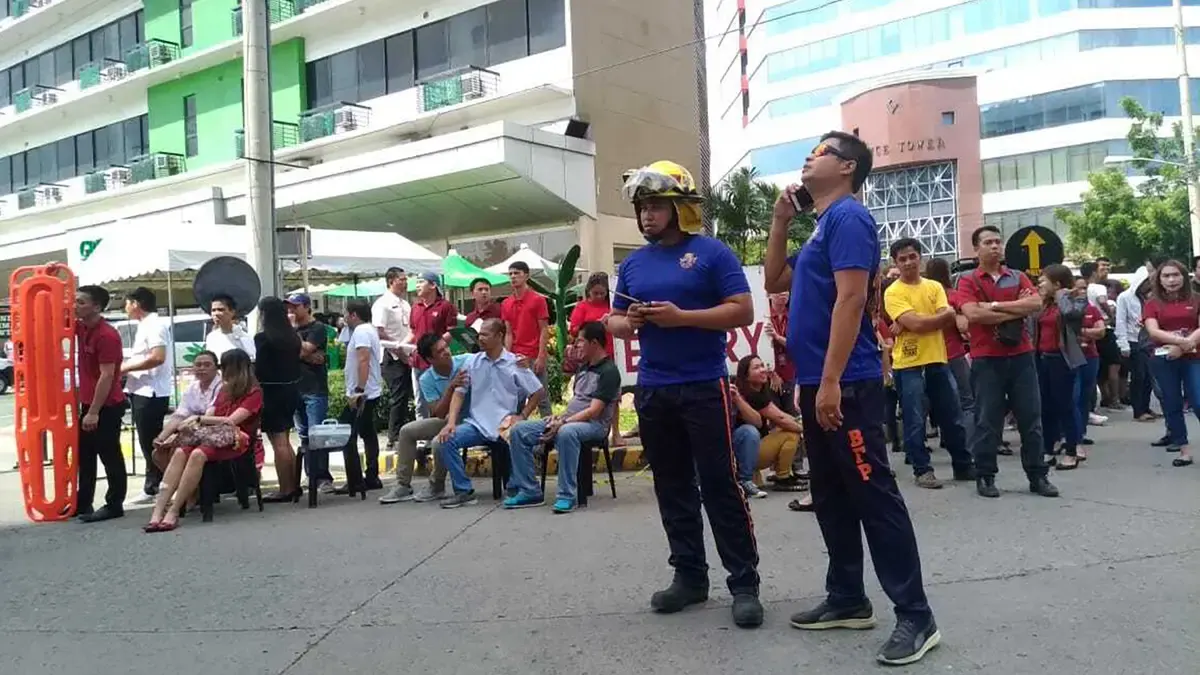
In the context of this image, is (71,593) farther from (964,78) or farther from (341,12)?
(964,78)

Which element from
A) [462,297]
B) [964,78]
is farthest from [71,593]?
[964,78]

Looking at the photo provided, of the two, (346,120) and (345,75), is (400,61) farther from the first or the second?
(346,120)

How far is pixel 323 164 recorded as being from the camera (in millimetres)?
24531

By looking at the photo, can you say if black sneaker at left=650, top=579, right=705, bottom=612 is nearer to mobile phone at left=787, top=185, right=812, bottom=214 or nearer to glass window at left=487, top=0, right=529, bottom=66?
mobile phone at left=787, top=185, right=812, bottom=214

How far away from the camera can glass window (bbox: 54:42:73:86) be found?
3556 cm

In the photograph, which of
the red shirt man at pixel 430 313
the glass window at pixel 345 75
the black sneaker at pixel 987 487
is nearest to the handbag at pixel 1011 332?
the black sneaker at pixel 987 487

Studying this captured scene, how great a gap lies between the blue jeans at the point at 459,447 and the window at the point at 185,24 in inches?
1081

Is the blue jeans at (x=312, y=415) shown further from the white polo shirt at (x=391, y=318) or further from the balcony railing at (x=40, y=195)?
the balcony railing at (x=40, y=195)

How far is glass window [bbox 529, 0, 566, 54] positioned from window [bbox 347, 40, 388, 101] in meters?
4.83

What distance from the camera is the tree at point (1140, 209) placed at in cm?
3147

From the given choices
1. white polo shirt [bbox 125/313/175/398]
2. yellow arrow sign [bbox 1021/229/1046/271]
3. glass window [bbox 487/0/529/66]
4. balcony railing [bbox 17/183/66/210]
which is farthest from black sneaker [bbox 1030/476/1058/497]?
balcony railing [bbox 17/183/66/210]

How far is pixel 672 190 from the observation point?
4.20 meters

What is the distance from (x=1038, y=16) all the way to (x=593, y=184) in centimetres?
3908

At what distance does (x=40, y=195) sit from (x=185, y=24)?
404 inches
